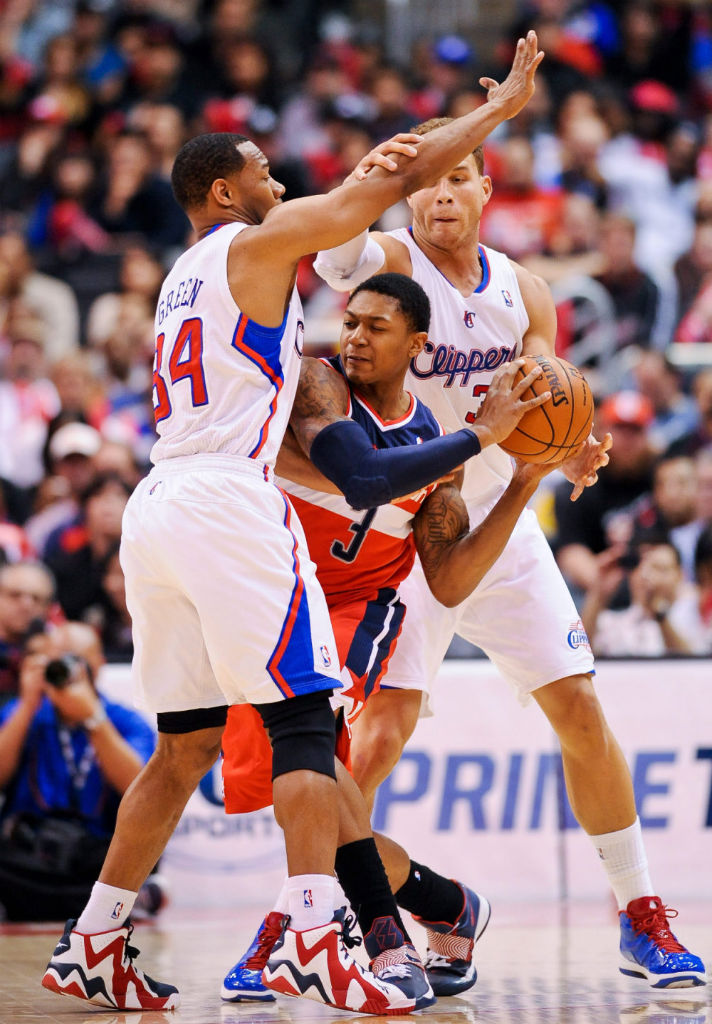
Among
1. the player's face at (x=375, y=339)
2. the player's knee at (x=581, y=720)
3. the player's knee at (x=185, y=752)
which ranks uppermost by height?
the player's face at (x=375, y=339)

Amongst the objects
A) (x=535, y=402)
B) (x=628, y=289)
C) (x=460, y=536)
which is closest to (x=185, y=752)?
(x=460, y=536)

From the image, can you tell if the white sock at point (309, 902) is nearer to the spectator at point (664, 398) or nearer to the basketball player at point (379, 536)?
the basketball player at point (379, 536)

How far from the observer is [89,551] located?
28.5ft

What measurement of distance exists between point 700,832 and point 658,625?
132 cm

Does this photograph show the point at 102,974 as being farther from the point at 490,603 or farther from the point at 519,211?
the point at 519,211

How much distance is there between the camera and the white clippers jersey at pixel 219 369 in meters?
4.28

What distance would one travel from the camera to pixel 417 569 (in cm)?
534

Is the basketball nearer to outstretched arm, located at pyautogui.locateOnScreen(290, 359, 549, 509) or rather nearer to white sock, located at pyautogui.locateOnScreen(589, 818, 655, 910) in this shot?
outstretched arm, located at pyautogui.locateOnScreen(290, 359, 549, 509)

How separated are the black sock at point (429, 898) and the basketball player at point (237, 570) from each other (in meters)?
0.68

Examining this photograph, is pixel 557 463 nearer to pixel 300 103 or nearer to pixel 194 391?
pixel 194 391

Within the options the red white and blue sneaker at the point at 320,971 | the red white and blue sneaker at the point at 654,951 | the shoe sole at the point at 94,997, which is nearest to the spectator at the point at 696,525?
the red white and blue sneaker at the point at 654,951

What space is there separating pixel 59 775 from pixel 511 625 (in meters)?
2.59

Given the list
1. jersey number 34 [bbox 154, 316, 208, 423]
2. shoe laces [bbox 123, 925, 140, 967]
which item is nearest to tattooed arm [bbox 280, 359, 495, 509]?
jersey number 34 [bbox 154, 316, 208, 423]

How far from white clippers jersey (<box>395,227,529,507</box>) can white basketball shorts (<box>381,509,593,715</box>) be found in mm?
394
